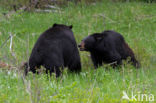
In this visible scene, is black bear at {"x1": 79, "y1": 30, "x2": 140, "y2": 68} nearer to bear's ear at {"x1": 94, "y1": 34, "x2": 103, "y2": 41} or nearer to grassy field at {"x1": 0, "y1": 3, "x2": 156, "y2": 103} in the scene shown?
bear's ear at {"x1": 94, "y1": 34, "x2": 103, "y2": 41}

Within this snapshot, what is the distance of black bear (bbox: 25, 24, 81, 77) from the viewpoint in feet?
20.2

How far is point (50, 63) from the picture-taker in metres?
6.13

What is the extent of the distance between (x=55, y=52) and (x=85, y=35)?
4.16 meters

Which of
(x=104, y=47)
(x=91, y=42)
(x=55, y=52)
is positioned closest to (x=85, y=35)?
(x=91, y=42)

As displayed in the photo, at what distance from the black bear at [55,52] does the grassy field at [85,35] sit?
278 mm

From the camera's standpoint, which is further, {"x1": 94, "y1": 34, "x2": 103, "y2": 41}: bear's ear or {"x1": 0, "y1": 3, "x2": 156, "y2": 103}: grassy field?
{"x1": 94, "y1": 34, "x2": 103, "y2": 41}: bear's ear

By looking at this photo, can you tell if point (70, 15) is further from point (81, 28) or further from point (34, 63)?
point (34, 63)

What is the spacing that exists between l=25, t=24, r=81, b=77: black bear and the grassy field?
0.28 metres

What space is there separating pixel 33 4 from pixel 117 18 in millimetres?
4187

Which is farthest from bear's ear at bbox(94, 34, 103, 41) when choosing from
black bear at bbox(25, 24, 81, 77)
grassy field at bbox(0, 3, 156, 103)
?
black bear at bbox(25, 24, 81, 77)

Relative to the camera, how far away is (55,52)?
20.5ft

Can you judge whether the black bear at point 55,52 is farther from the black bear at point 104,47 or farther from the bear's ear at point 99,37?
the bear's ear at point 99,37

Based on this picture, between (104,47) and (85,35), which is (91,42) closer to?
(104,47)

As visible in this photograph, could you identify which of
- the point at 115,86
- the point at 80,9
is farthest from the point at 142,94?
the point at 80,9
